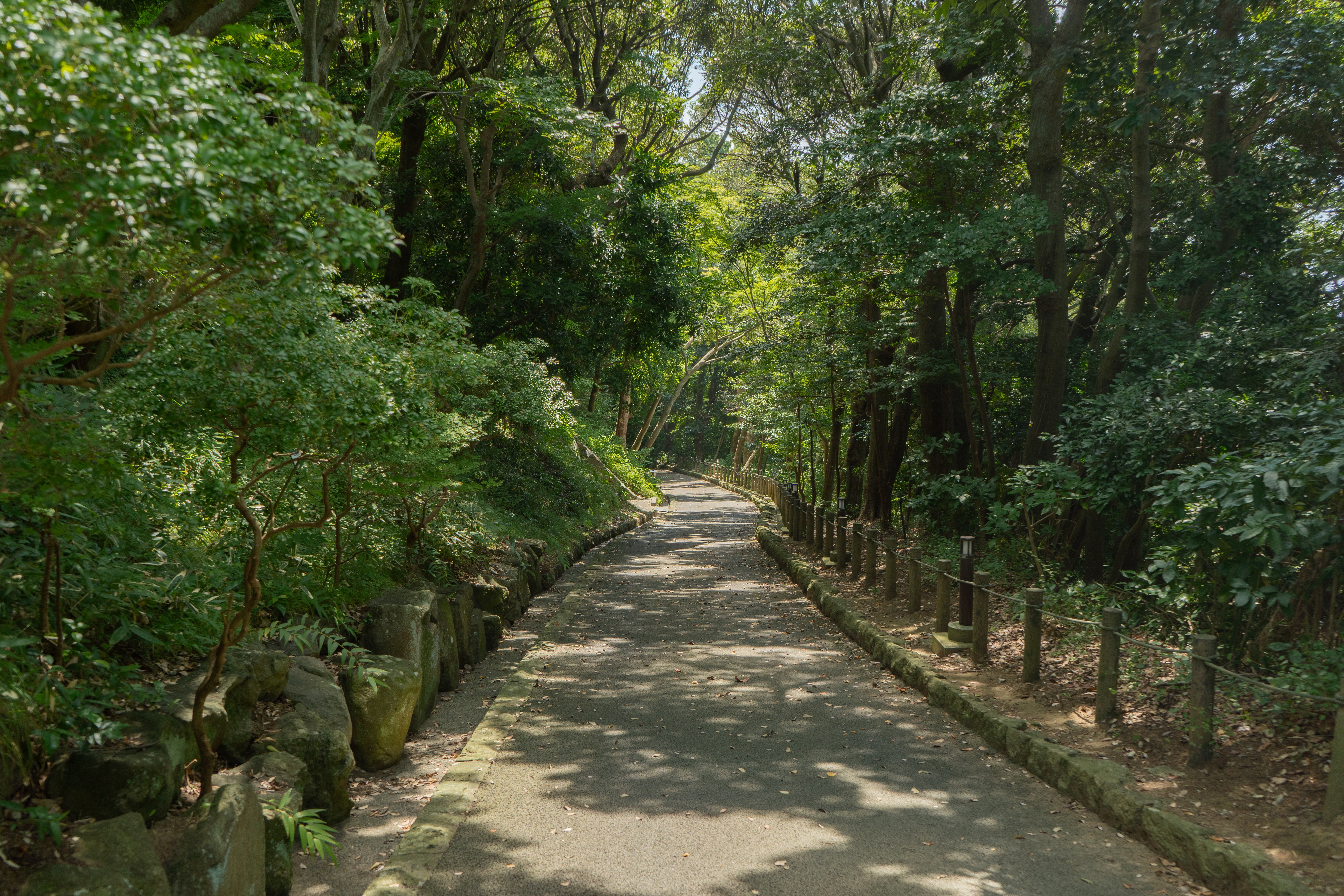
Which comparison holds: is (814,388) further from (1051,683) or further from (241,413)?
(241,413)

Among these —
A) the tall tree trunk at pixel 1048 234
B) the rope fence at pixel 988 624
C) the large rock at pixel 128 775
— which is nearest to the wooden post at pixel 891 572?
the rope fence at pixel 988 624

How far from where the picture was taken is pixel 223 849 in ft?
11.8

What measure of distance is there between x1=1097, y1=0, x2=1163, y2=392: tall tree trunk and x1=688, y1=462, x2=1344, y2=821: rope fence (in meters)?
2.82

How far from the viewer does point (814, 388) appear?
1912 cm

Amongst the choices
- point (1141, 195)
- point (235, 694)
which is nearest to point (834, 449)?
point (1141, 195)

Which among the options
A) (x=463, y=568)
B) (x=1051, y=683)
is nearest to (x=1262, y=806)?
(x=1051, y=683)

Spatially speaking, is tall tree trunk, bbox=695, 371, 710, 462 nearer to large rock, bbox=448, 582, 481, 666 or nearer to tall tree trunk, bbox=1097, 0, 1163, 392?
tall tree trunk, bbox=1097, 0, 1163, 392

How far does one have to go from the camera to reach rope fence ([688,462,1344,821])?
5.21m

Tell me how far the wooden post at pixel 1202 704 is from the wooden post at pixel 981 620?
2984 millimetres

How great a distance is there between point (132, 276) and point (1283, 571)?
22.9 ft

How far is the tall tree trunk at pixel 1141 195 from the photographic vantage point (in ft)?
32.2

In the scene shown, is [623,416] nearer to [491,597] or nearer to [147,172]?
[491,597]

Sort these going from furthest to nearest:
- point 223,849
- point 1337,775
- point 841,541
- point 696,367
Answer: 1. point 696,367
2. point 841,541
3. point 1337,775
4. point 223,849

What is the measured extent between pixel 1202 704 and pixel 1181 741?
1.72 ft
